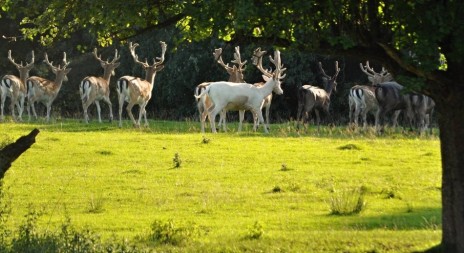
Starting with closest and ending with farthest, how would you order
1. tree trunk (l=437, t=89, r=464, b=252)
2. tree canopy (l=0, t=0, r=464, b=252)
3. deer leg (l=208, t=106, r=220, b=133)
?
tree canopy (l=0, t=0, r=464, b=252)
tree trunk (l=437, t=89, r=464, b=252)
deer leg (l=208, t=106, r=220, b=133)

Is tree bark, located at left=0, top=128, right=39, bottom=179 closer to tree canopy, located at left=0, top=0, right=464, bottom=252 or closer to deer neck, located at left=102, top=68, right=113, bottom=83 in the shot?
tree canopy, located at left=0, top=0, right=464, bottom=252

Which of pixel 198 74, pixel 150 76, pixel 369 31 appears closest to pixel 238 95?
pixel 150 76

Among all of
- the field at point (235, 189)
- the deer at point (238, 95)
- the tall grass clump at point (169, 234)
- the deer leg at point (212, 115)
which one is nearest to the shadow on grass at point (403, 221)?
the field at point (235, 189)

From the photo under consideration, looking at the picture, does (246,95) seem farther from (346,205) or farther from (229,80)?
(346,205)

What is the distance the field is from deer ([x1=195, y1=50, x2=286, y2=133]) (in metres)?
2.80

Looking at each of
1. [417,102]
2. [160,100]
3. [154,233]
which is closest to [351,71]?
[160,100]

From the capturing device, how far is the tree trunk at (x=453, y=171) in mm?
13062

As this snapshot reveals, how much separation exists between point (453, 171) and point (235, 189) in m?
7.76

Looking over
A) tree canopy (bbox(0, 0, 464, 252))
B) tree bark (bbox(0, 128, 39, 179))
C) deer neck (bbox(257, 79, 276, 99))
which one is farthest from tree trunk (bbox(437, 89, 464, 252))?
deer neck (bbox(257, 79, 276, 99))

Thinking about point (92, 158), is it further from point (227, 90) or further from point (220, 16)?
point (220, 16)

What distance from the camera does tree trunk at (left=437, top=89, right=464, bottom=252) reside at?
13062 mm

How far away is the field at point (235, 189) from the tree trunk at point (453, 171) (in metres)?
0.61

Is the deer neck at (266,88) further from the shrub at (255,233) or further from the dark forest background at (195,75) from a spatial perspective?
the shrub at (255,233)

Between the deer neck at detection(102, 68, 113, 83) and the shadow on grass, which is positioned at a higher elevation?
the deer neck at detection(102, 68, 113, 83)
